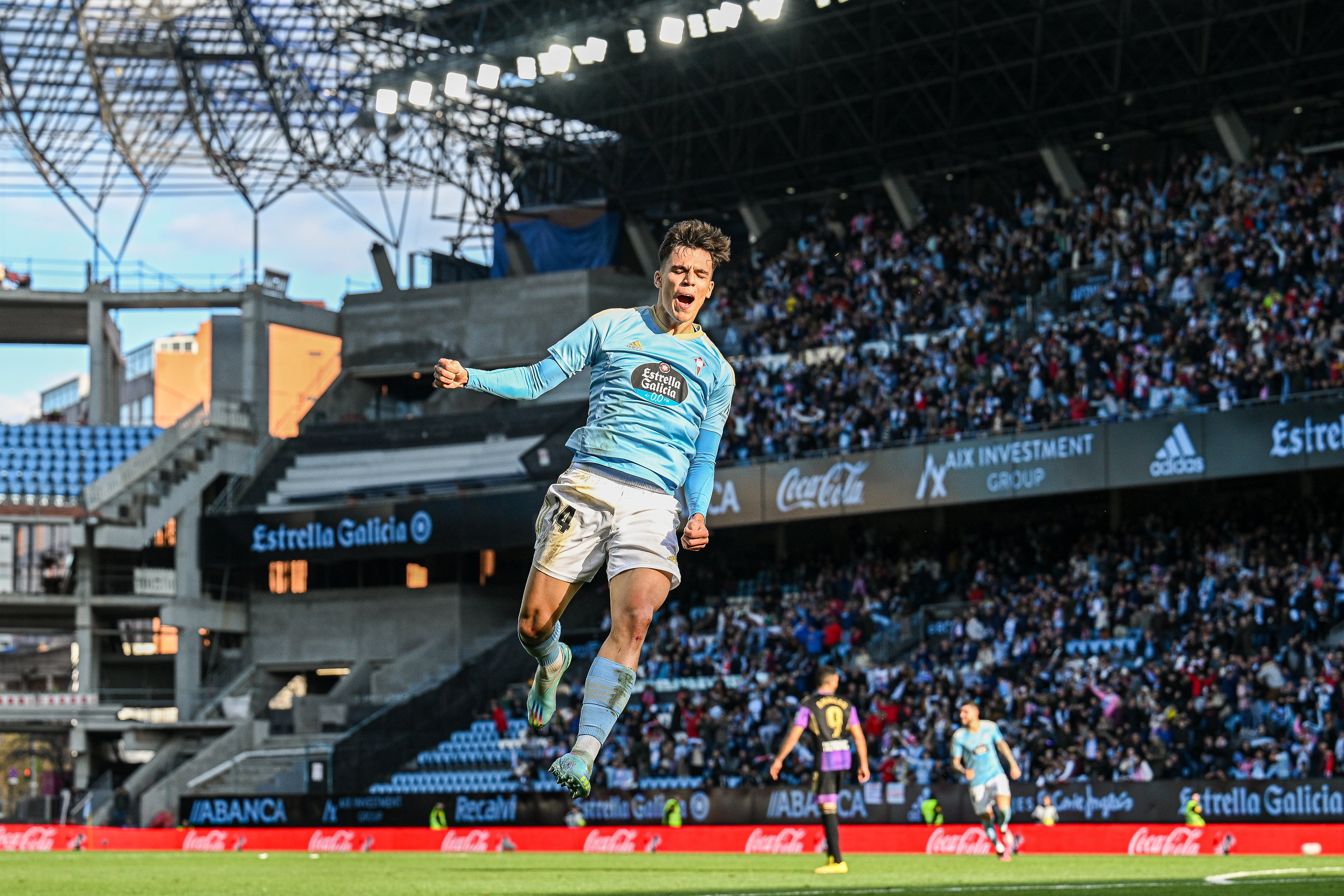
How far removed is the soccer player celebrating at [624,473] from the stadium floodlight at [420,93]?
35029mm

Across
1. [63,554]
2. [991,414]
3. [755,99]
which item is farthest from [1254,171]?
[63,554]

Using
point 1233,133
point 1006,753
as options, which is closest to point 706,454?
point 1006,753

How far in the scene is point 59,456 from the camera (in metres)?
51.2

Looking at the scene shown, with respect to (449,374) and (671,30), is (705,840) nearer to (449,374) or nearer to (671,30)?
(671,30)

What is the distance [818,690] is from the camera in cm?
1867

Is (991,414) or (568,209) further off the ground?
(568,209)

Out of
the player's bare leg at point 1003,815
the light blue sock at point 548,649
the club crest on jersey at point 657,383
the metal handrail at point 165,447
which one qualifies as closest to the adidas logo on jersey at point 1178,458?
the player's bare leg at point 1003,815

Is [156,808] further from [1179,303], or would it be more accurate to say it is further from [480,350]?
[1179,303]

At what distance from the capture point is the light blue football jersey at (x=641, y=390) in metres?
8.93

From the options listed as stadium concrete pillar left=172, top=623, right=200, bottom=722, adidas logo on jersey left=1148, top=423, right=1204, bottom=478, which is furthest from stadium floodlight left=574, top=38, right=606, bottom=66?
stadium concrete pillar left=172, top=623, right=200, bottom=722

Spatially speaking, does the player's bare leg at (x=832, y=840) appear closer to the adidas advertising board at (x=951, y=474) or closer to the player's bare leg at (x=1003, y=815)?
the player's bare leg at (x=1003, y=815)

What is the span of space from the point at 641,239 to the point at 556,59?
12001mm

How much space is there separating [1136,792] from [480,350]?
96.4 feet

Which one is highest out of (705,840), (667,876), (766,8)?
(766,8)
